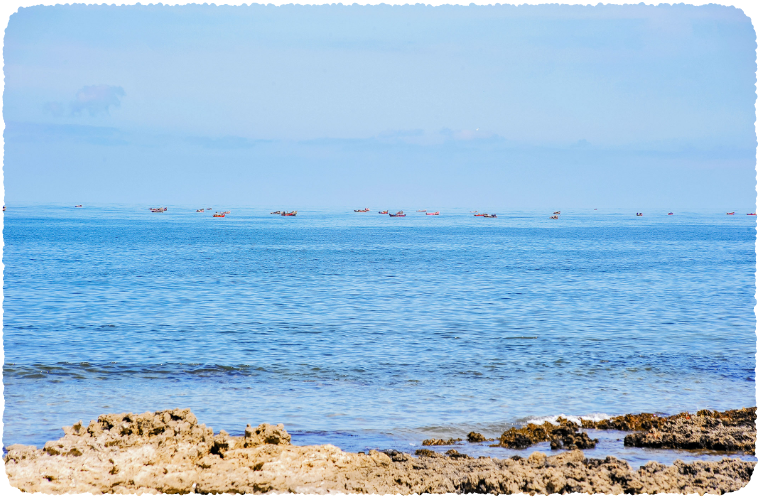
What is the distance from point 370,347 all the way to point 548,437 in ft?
36.7

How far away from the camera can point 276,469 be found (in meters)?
10.5

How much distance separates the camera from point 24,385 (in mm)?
17719

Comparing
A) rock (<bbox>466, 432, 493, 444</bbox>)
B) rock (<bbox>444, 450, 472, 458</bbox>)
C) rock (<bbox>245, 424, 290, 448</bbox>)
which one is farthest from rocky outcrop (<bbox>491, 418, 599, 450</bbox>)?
rock (<bbox>245, 424, 290, 448</bbox>)

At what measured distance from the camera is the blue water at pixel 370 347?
51.9 feet

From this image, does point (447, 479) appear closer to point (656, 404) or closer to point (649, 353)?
point (656, 404)

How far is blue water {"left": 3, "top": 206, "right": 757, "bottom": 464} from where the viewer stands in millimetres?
15820

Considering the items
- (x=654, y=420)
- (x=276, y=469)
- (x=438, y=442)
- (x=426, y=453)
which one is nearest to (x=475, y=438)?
(x=438, y=442)

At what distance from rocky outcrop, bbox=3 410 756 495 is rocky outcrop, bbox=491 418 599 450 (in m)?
1.52

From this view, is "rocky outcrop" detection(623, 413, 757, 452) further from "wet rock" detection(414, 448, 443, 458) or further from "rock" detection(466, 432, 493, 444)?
"wet rock" detection(414, 448, 443, 458)

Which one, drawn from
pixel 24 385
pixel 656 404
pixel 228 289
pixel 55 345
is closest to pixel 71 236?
pixel 228 289

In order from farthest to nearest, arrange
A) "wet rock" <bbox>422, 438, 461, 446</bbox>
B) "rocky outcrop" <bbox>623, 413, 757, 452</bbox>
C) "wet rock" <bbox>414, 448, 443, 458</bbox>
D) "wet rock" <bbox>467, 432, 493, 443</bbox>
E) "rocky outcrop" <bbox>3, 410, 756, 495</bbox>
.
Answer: "wet rock" <bbox>467, 432, 493, 443</bbox>
"wet rock" <bbox>422, 438, 461, 446</bbox>
"rocky outcrop" <bbox>623, 413, 757, 452</bbox>
"wet rock" <bbox>414, 448, 443, 458</bbox>
"rocky outcrop" <bbox>3, 410, 756, 495</bbox>

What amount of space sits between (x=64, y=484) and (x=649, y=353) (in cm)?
1894

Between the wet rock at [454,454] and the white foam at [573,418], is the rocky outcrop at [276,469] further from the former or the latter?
the white foam at [573,418]

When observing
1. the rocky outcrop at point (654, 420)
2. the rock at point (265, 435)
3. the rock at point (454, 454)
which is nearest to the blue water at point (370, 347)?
the rock at point (454, 454)
